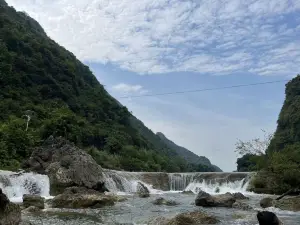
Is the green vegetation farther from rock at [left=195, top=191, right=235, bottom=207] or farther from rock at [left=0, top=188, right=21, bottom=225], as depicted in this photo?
rock at [left=0, top=188, right=21, bottom=225]

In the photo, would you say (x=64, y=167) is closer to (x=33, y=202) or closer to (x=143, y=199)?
(x=143, y=199)

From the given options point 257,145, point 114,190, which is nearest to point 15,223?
point 114,190

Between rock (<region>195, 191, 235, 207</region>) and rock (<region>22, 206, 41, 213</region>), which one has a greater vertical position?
rock (<region>195, 191, 235, 207</region>)

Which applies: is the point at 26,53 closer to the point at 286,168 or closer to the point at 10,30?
the point at 10,30

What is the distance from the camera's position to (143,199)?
23.8 m

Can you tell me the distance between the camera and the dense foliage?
138 feet

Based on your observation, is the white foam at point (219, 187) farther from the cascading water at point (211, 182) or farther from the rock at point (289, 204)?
the rock at point (289, 204)

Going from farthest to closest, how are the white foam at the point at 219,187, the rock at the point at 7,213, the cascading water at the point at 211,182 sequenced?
the cascading water at the point at 211,182
the white foam at the point at 219,187
the rock at the point at 7,213

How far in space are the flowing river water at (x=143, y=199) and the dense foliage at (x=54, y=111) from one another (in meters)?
8.10

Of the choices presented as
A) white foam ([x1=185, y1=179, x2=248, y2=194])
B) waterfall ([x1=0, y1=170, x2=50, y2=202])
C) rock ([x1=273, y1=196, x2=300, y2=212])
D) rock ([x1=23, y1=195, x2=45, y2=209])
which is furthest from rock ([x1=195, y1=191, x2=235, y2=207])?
white foam ([x1=185, y1=179, x2=248, y2=194])

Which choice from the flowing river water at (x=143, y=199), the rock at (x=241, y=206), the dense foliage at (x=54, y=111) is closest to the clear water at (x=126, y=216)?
the flowing river water at (x=143, y=199)

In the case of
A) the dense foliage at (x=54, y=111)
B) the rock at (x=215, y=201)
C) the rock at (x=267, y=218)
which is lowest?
the rock at (x=267, y=218)

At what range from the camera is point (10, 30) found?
206 feet

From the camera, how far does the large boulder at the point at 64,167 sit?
2534cm
